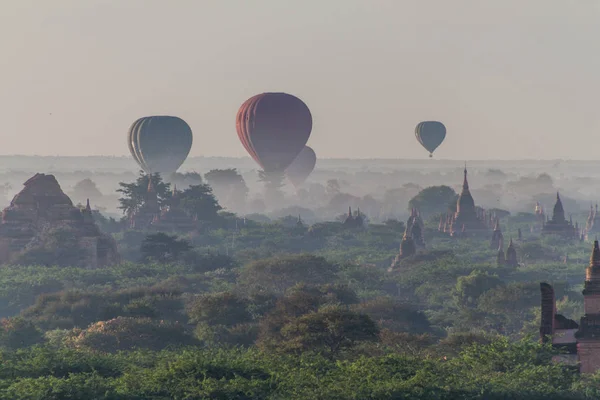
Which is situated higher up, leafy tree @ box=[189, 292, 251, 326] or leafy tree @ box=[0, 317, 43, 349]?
leafy tree @ box=[189, 292, 251, 326]

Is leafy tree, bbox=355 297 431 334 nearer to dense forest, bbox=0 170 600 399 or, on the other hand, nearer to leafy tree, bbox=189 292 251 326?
dense forest, bbox=0 170 600 399

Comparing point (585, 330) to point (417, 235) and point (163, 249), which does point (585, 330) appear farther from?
point (417, 235)

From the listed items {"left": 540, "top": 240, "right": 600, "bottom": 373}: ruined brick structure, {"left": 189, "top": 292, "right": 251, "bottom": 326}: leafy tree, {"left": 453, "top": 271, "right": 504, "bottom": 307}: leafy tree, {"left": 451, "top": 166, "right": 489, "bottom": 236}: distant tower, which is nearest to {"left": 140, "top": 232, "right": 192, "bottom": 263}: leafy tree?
{"left": 453, "top": 271, "right": 504, "bottom": 307}: leafy tree

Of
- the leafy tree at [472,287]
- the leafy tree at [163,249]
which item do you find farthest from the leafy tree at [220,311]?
the leafy tree at [163,249]

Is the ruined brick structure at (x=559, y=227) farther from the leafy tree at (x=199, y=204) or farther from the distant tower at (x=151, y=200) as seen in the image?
the distant tower at (x=151, y=200)

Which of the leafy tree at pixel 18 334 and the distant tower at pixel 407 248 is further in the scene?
the distant tower at pixel 407 248

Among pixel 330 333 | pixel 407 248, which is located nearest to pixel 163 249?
pixel 407 248

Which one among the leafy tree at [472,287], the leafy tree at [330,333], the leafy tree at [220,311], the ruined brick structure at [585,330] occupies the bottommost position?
the leafy tree at [472,287]

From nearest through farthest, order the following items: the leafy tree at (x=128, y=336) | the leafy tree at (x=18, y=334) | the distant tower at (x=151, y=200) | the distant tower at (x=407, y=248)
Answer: the leafy tree at (x=128, y=336), the leafy tree at (x=18, y=334), the distant tower at (x=407, y=248), the distant tower at (x=151, y=200)
